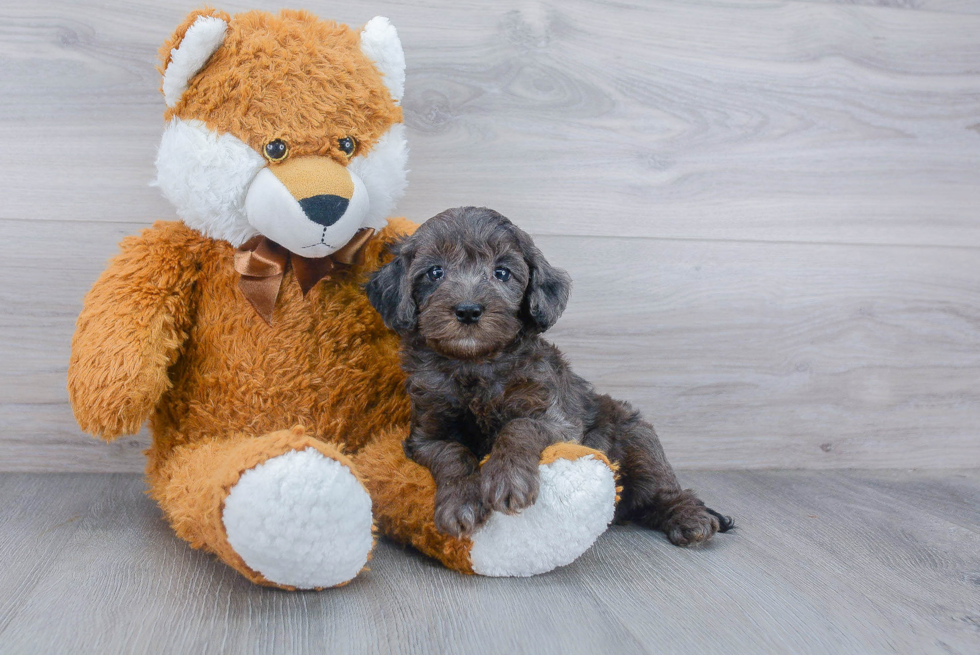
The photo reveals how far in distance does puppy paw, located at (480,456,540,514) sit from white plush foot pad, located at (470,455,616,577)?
41 millimetres

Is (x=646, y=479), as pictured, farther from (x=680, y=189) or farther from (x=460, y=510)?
(x=680, y=189)

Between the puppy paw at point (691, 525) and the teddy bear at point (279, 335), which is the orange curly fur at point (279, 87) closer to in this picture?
the teddy bear at point (279, 335)

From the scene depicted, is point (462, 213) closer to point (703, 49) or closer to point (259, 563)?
point (259, 563)

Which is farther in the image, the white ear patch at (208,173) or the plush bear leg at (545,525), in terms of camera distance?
the white ear patch at (208,173)

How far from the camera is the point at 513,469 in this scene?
4.40 ft

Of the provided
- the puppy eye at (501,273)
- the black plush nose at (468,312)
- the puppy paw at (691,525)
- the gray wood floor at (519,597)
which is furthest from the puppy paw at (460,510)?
the puppy paw at (691,525)

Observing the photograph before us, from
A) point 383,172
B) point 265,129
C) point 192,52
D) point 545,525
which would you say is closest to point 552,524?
point 545,525

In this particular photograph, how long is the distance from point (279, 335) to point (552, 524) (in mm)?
707

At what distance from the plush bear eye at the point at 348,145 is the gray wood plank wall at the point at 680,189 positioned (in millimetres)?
458

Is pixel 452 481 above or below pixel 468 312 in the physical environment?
below

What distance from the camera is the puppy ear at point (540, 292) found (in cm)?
151

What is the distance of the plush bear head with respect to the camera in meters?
1.47

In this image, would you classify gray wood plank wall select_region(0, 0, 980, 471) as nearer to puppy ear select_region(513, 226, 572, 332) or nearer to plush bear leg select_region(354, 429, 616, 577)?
puppy ear select_region(513, 226, 572, 332)

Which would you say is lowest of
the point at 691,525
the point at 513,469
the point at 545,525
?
the point at 691,525
